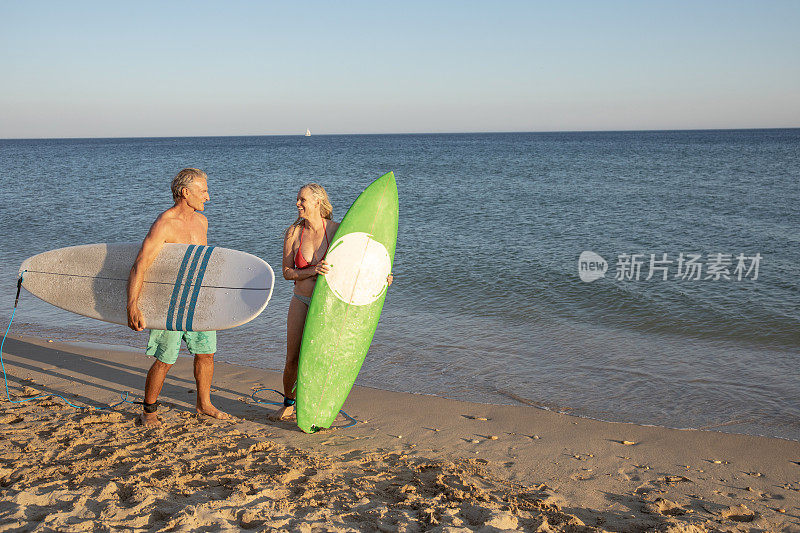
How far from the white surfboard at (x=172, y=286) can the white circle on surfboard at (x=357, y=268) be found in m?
0.43

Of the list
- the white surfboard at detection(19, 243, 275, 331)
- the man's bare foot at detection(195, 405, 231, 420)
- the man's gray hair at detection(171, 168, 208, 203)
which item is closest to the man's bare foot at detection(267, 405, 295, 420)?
the man's bare foot at detection(195, 405, 231, 420)

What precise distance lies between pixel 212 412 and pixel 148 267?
1.01 metres

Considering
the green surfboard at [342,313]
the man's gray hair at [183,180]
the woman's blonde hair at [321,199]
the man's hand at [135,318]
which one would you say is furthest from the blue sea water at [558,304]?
the man's gray hair at [183,180]

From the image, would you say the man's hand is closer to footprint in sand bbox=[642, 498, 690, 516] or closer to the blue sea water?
the blue sea water

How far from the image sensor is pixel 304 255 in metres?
3.73

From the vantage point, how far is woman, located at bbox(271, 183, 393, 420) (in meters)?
3.65

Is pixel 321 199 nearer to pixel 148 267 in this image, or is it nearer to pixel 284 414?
pixel 148 267

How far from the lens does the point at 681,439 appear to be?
378 cm

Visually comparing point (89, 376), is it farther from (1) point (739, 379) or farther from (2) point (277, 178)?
(2) point (277, 178)

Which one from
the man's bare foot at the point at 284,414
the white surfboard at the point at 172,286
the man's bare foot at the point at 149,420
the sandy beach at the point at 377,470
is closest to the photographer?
the sandy beach at the point at 377,470

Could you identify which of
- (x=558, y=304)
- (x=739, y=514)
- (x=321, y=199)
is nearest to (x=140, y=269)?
(x=321, y=199)

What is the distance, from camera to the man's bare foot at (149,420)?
3.64 metres

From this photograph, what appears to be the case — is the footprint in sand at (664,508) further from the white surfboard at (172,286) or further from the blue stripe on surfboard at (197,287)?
the blue stripe on surfboard at (197,287)

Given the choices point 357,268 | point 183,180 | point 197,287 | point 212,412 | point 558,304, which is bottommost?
point 558,304
